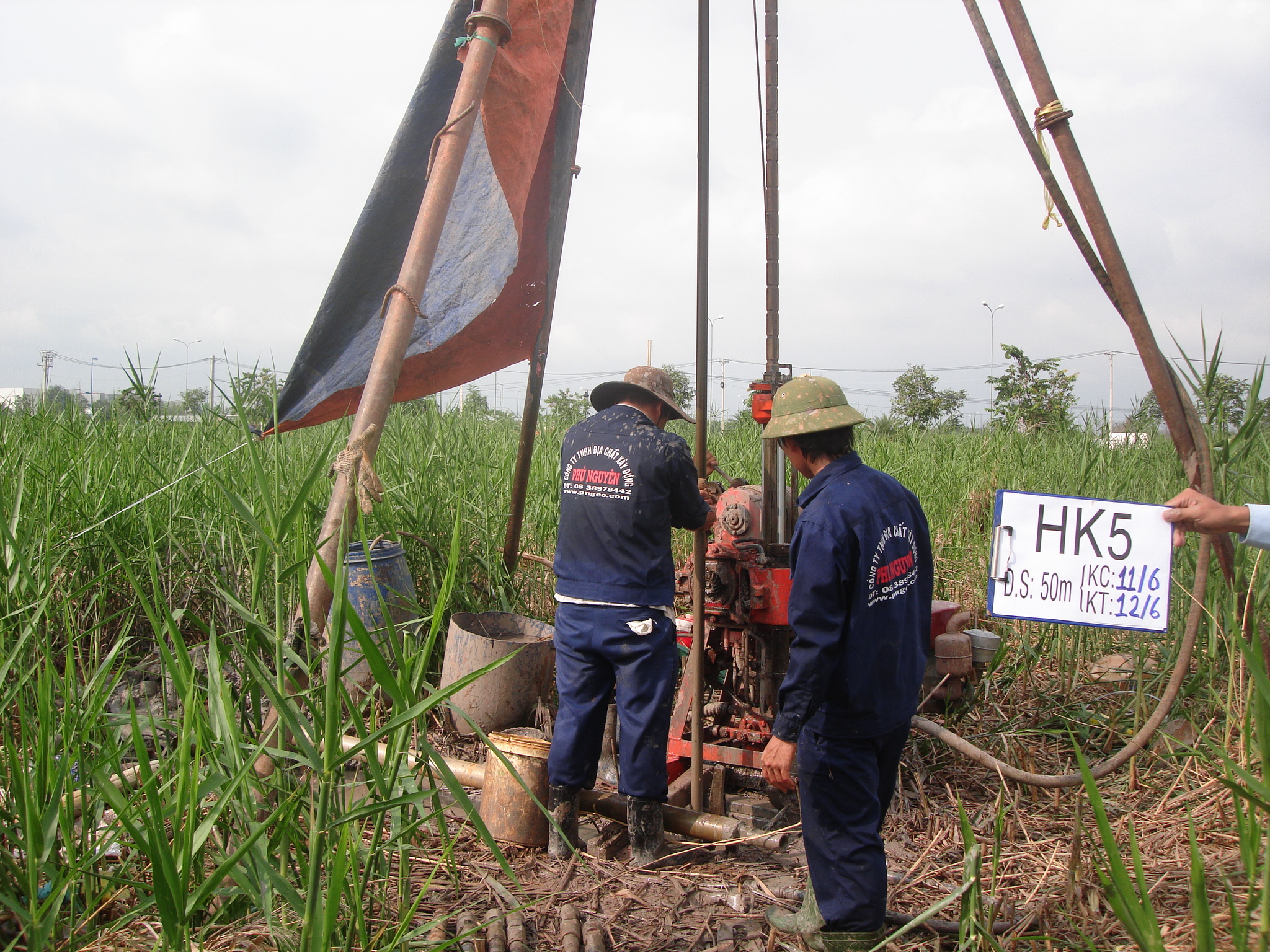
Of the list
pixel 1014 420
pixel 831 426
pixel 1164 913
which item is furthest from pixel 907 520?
pixel 1014 420

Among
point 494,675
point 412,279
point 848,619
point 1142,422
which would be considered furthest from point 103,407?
point 1142,422

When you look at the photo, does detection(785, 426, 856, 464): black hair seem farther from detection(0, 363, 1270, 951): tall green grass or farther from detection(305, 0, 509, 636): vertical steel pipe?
detection(305, 0, 509, 636): vertical steel pipe

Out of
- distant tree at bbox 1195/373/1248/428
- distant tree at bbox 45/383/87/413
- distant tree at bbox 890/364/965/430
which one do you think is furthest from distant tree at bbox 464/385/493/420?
distant tree at bbox 890/364/965/430

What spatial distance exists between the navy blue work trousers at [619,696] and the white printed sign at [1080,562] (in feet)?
4.31

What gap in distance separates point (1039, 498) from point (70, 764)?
9.54ft

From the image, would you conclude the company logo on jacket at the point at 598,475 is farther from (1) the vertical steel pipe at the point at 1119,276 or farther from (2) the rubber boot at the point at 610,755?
(1) the vertical steel pipe at the point at 1119,276

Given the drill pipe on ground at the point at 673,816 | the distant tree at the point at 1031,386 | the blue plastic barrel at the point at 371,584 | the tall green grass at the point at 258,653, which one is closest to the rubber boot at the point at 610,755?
the drill pipe on ground at the point at 673,816

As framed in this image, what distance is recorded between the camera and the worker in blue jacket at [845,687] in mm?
2557

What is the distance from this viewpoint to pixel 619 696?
3408 mm

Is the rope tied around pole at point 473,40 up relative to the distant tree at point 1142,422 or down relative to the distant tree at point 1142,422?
up

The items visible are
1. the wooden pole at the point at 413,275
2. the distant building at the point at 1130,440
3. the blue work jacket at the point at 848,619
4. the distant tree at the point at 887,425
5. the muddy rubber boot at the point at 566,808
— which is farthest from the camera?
the distant tree at the point at 887,425

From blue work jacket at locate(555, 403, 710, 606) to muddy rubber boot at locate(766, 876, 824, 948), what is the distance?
1.21m

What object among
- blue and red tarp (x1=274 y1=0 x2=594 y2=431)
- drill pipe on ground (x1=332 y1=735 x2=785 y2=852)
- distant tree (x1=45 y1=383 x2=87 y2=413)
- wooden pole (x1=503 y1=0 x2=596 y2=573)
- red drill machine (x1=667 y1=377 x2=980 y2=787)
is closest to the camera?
drill pipe on ground (x1=332 y1=735 x2=785 y2=852)

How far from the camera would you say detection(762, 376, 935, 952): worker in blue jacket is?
2.56m
